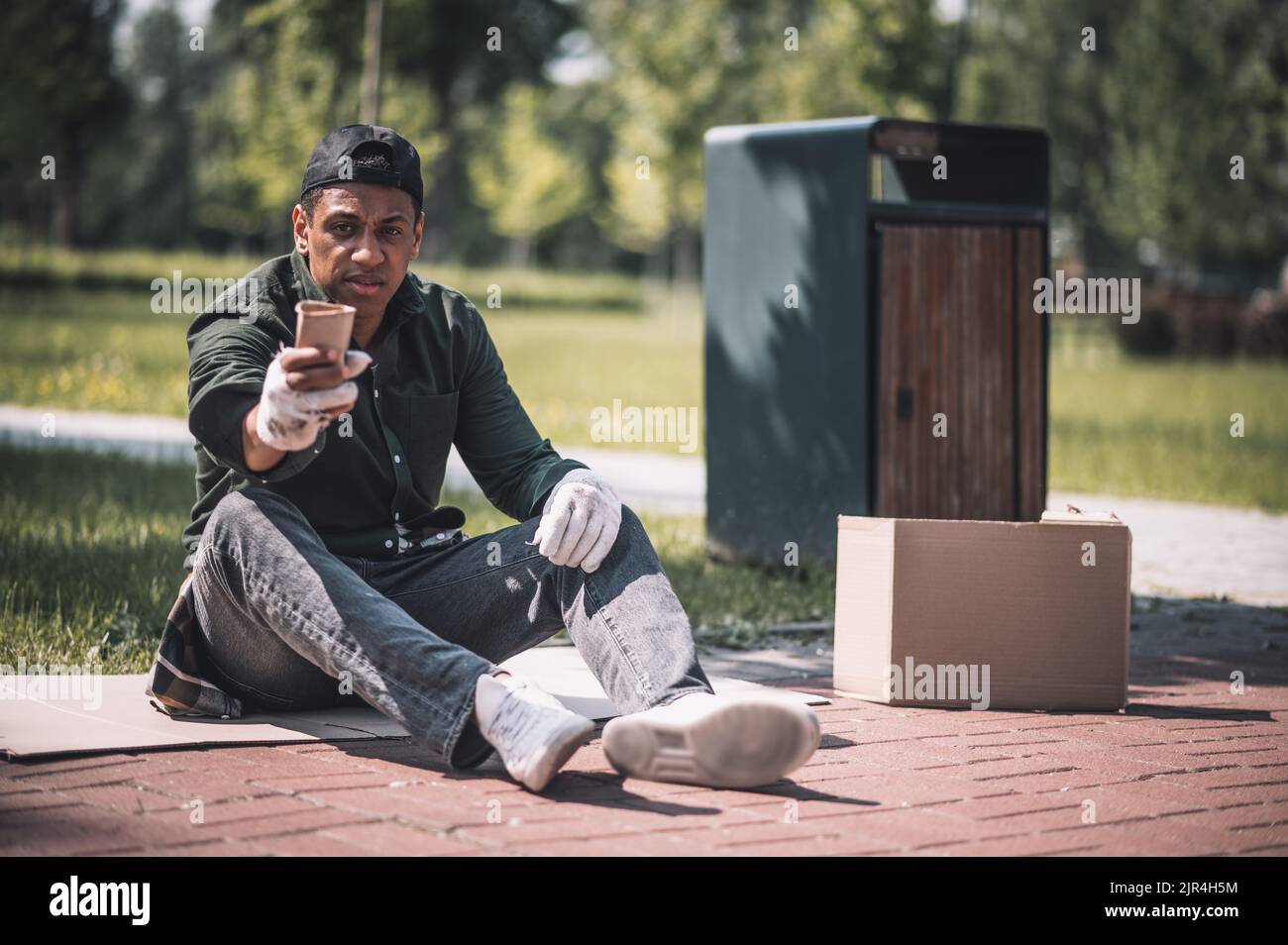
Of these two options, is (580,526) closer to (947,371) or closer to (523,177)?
(947,371)

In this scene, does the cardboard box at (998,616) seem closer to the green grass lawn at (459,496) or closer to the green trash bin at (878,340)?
the green grass lawn at (459,496)

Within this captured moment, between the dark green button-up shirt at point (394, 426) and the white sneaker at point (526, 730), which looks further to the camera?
the dark green button-up shirt at point (394, 426)

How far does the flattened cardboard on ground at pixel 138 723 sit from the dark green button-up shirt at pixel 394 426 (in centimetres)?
45

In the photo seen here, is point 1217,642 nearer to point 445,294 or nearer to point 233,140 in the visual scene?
point 445,294

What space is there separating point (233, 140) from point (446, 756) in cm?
5900

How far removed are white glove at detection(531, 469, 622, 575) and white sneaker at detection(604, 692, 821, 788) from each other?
1.50ft

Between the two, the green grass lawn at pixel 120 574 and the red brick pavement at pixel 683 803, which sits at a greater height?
the green grass lawn at pixel 120 574

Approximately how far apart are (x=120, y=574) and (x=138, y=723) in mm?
2345

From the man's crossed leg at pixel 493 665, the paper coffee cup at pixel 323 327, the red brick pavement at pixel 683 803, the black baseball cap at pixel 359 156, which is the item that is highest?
the black baseball cap at pixel 359 156

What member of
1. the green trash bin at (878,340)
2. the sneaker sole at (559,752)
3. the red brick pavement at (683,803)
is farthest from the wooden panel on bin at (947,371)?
the sneaker sole at (559,752)

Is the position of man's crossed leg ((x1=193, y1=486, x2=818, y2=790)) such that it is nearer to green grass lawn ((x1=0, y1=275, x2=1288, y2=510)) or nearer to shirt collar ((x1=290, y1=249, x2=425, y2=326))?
shirt collar ((x1=290, y1=249, x2=425, y2=326))

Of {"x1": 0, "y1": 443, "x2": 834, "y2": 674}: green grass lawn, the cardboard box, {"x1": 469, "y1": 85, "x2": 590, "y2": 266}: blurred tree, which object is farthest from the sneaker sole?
{"x1": 469, "y1": 85, "x2": 590, "y2": 266}: blurred tree

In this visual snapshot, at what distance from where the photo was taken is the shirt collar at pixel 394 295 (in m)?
4.11
